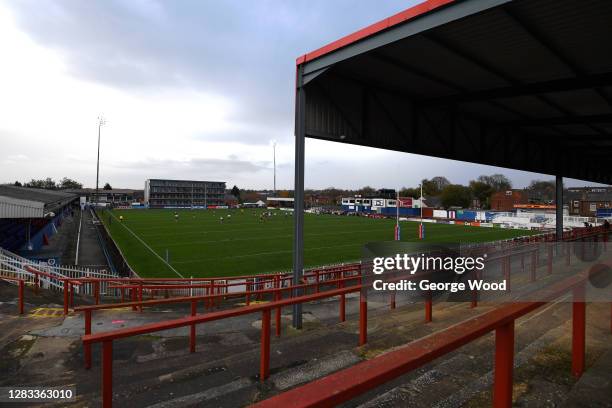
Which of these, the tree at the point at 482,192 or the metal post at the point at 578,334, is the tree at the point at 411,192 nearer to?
the tree at the point at 482,192

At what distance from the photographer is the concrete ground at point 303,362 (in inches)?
139

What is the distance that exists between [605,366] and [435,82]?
6.60 metres

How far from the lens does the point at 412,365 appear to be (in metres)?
1.60

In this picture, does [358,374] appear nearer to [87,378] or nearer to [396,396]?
[396,396]

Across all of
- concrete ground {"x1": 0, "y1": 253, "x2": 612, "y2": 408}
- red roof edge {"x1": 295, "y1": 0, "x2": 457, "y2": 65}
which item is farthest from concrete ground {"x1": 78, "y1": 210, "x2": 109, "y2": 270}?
red roof edge {"x1": 295, "y1": 0, "x2": 457, "y2": 65}

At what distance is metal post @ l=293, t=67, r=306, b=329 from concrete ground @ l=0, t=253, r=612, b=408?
0.91 m

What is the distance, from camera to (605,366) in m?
3.79

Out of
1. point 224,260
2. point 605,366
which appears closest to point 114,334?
point 605,366

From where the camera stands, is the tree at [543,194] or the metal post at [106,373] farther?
the tree at [543,194]

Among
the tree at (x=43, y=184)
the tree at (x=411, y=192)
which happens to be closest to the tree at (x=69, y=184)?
the tree at (x=43, y=184)

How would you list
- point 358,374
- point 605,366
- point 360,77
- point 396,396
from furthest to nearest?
point 360,77
point 605,366
point 396,396
point 358,374

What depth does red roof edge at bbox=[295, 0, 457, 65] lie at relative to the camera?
17.1 ft

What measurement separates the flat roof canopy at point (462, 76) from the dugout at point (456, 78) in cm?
2

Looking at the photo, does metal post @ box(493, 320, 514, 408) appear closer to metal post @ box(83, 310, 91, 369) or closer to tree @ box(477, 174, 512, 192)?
metal post @ box(83, 310, 91, 369)
